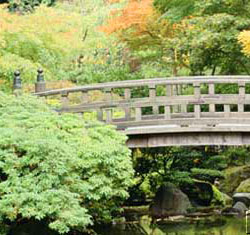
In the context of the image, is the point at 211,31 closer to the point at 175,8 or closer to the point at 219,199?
the point at 175,8

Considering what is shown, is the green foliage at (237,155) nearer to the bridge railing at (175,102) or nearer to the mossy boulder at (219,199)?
the mossy boulder at (219,199)

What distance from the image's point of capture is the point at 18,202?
41.2 ft

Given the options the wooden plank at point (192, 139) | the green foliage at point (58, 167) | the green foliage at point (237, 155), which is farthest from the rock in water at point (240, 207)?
the green foliage at point (58, 167)

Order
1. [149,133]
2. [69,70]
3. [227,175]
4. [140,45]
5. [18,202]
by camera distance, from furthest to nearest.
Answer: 1. [69,70]
2. [140,45]
3. [227,175]
4. [149,133]
5. [18,202]

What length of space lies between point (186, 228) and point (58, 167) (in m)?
6.25

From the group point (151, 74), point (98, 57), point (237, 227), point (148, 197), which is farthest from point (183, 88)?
point (237, 227)

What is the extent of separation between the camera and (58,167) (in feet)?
43.5

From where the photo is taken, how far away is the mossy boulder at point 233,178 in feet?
73.8

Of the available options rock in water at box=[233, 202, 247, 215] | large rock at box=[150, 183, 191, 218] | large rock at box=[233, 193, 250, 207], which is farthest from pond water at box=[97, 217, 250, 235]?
large rock at box=[233, 193, 250, 207]

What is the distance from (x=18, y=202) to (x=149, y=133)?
17.0 ft

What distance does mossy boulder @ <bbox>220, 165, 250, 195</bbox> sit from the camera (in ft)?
73.8

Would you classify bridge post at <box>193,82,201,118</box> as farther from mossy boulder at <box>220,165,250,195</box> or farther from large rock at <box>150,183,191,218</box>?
mossy boulder at <box>220,165,250,195</box>

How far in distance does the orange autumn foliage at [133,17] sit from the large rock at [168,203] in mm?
6984

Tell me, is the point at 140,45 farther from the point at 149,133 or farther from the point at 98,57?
the point at 149,133
